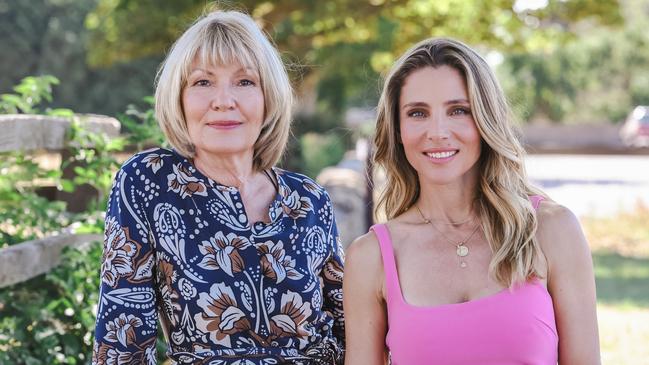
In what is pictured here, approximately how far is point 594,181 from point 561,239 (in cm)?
2187

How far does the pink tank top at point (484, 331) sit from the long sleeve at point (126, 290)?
2.18 feet

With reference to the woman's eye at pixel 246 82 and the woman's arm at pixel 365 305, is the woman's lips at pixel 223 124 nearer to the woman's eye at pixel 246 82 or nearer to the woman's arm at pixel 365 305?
the woman's eye at pixel 246 82

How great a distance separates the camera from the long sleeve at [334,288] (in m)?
2.93

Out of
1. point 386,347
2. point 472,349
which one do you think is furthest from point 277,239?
point 472,349

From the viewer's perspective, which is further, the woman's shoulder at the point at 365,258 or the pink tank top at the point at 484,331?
the woman's shoulder at the point at 365,258

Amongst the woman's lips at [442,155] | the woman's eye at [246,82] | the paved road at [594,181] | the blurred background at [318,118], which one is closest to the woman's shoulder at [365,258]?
the woman's lips at [442,155]

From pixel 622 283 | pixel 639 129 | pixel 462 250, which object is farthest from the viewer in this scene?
pixel 639 129

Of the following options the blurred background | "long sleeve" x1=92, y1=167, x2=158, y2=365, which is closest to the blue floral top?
"long sleeve" x1=92, y1=167, x2=158, y2=365

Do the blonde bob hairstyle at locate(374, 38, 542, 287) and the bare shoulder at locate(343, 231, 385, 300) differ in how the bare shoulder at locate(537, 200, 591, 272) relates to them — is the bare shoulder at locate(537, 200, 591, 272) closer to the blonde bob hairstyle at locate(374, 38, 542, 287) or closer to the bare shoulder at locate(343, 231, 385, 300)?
the blonde bob hairstyle at locate(374, 38, 542, 287)

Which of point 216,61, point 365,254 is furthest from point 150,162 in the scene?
point 365,254

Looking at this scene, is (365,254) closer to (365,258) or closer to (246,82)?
(365,258)

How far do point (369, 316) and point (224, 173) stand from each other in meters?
0.58

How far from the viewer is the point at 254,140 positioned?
111 inches

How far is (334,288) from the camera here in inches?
115
